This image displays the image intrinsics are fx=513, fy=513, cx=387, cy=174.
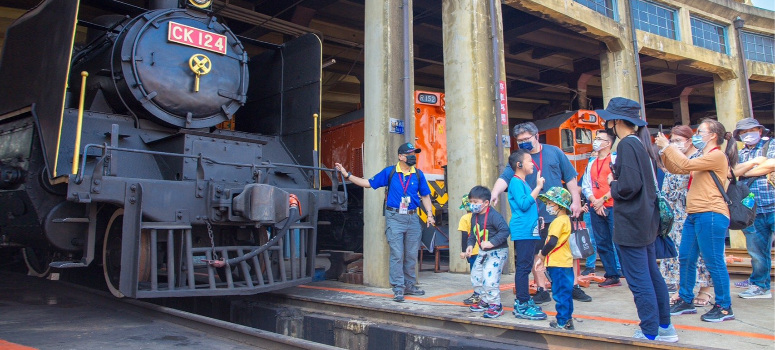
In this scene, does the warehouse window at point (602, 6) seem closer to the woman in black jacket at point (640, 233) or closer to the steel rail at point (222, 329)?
the woman in black jacket at point (640, 233)

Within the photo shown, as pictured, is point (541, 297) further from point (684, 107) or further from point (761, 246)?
point (684, 107)

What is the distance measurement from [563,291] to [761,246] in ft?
7.00

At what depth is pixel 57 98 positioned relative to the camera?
430cm

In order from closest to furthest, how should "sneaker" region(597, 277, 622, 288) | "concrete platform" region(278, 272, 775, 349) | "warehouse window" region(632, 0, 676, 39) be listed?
1. "concrete platform" region(278, 272, 775, 349)
2. "sneaker" region(597, 277, 622, 288)
3. "warehouse window" region(632, 0, 676, 39)

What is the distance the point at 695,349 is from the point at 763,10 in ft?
47.9

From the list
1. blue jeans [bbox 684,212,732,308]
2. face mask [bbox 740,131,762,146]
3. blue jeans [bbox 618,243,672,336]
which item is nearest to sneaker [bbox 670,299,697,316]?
blue jeans [bbox 684,212,732,308]

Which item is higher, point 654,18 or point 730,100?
point 654,18

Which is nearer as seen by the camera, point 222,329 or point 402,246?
point 222,329

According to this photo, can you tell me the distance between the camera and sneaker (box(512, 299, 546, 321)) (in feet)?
12.0

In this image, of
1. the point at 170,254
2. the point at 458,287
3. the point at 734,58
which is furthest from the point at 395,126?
the point at 734,58

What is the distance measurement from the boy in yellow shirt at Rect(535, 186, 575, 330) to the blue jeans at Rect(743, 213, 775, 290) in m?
1.80

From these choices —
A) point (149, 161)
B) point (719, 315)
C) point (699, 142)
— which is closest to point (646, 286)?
point (719, 315)

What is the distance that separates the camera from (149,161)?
5.05 meters

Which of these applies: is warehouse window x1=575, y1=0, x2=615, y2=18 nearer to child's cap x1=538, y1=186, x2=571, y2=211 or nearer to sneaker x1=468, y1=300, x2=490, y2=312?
child's cap x1=538, y1=186, x2=571, y2=211
